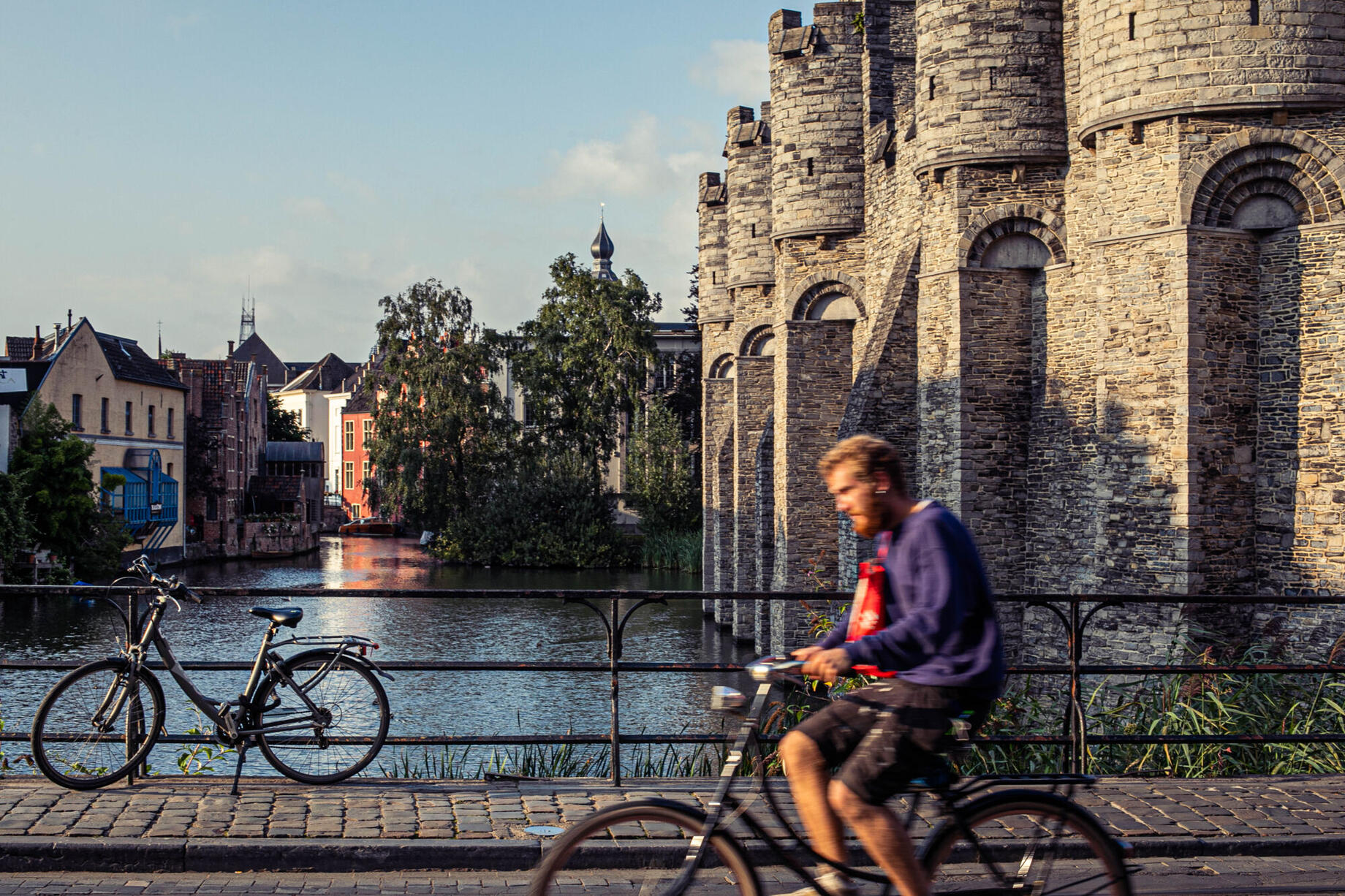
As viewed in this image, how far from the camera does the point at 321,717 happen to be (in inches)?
287

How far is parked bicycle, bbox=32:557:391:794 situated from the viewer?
6.87 m

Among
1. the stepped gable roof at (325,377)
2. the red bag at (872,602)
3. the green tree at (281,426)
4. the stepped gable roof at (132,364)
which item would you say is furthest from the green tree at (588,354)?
the stepped gable roof at (325,377)

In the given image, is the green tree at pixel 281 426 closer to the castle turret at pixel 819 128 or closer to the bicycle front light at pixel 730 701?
the castle turret at pixel 819 128

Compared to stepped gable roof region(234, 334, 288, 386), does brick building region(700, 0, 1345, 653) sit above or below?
below

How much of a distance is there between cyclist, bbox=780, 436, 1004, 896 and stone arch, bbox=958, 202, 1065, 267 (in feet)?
53.5

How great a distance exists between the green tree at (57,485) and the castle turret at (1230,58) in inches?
1451

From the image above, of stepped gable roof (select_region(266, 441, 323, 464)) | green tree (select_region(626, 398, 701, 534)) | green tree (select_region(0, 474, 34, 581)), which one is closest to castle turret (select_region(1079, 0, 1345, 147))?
green tree (select_region(0, 474, 34, 581))

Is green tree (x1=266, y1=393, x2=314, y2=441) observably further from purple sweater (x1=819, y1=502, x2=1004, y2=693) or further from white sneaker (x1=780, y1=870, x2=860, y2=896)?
purple sweater (x1=819, y1=502, x2=1004, y2=693)

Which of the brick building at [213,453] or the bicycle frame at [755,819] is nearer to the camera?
the bicycle frame at [755,819]

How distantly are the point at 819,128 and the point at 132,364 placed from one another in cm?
3961

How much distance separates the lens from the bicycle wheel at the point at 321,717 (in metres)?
7.06

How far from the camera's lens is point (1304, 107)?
15430 millimetres

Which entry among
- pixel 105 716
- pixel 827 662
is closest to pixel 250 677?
pixel 105 716

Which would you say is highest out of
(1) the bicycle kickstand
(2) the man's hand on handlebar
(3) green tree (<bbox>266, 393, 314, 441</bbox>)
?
(3) green tree (<bbox>266, 393, 314, 441</bbox>)
